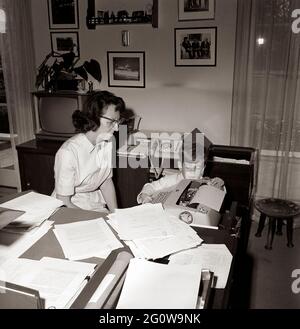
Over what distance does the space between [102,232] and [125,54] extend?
6.83ft

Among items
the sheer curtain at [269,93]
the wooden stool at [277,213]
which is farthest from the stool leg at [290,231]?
the sheer curtain at [269,93]

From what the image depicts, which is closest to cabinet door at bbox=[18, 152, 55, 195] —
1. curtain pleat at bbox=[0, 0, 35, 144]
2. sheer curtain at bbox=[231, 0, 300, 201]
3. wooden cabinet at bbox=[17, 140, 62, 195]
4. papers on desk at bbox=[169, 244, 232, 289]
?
wooden cabinet at bbox=[17, 140, 62, 195]

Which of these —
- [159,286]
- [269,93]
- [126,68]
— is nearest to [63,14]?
[126,68]

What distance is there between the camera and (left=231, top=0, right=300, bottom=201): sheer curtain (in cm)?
268

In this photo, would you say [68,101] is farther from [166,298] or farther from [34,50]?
[166,298]

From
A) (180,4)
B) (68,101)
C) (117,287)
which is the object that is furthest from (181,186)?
(180,4)

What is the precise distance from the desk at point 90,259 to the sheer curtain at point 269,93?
1.73 metres

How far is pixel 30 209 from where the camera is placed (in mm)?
1541

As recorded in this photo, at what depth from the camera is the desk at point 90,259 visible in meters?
1.06

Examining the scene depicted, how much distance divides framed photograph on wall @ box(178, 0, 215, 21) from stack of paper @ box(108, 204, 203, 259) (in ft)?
6.09

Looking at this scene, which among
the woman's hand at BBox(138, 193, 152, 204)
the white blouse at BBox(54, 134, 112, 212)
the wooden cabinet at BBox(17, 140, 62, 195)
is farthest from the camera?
the wooden cabinet at BBox(17, 140, 62, 195)

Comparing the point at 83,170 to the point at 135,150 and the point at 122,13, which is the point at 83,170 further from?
the point at 122,13

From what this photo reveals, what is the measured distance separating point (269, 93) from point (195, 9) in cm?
89

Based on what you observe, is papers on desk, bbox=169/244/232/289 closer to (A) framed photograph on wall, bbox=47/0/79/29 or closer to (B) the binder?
(B) the binder
